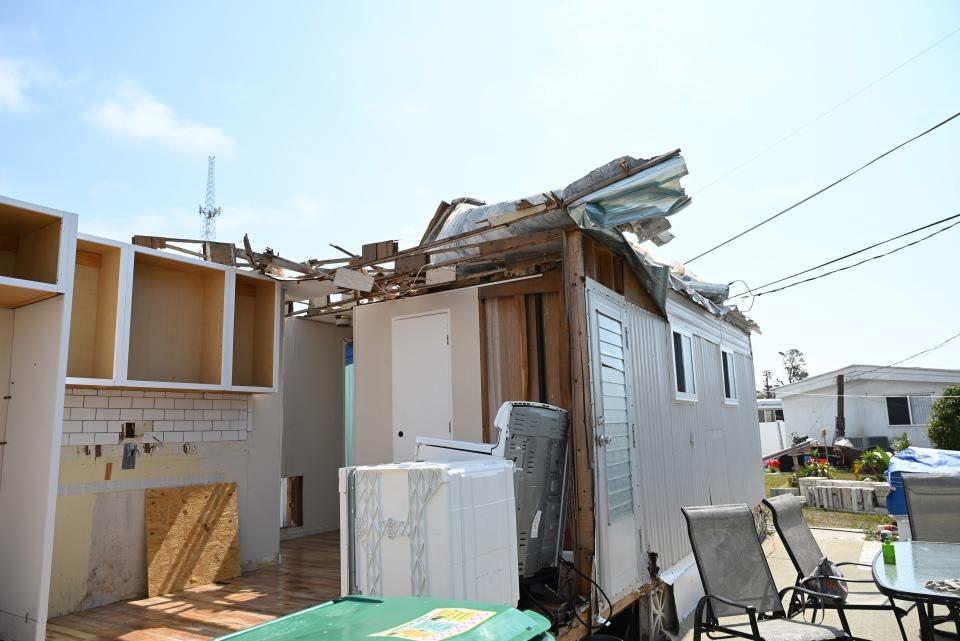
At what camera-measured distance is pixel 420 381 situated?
6.14m

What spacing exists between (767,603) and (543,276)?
3106 millimetres

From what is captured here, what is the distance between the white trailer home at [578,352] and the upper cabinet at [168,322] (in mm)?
969

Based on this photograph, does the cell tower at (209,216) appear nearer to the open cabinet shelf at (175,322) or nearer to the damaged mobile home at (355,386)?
the open cabinet shelf at (175,322)

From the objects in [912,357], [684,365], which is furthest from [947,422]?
[684,365]

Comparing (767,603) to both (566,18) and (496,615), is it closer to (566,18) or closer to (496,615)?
(496,615)

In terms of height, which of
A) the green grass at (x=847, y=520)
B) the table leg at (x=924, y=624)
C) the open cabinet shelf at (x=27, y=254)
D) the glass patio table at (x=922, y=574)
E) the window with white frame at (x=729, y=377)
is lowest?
the green grass at (x=847, y=520)

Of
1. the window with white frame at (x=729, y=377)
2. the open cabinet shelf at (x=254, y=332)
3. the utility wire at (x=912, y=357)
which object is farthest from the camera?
the utility wire at (x=912, y=357)

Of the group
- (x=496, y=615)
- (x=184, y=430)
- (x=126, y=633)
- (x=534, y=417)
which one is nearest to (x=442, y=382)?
(x=534, y=417)

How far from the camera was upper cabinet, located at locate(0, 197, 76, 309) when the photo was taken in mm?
3311

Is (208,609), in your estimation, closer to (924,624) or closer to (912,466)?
(924,624)

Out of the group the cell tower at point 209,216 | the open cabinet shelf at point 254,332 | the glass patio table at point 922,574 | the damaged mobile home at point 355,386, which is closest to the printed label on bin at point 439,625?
the damaged mobile home at point 355,386

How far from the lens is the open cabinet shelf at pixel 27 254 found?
10.8 ft

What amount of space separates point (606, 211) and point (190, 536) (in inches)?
185

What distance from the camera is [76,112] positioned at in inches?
239
